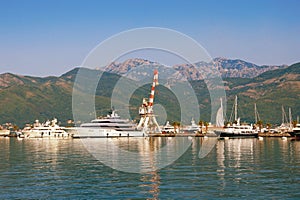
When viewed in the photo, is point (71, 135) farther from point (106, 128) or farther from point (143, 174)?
point (143, 174)

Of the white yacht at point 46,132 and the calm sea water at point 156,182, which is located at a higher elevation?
the white yacht at point 46,132

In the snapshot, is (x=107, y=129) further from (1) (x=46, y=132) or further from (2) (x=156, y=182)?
(2) (x=156, y=182)

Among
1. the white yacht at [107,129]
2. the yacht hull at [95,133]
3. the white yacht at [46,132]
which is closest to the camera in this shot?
the yacht hull at [95,133]

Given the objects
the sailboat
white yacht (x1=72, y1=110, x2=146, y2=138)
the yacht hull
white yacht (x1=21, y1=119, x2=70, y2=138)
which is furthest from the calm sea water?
white yacht (x1=21, y1=119, x2=70, y2=138)

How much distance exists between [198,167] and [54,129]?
450 feet

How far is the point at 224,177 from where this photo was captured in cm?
4409

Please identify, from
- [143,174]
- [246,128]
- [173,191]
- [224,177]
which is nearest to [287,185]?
[224,177]

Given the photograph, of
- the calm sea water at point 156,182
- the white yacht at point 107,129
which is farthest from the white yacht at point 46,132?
the calm sea water at point 156,182

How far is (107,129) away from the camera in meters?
179

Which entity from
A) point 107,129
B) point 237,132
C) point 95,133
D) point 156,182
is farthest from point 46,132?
point 156,182

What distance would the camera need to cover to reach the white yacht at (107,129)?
175625mm

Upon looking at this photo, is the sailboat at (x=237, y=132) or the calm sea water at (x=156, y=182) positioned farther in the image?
the sailboat at (x=237, y=132)

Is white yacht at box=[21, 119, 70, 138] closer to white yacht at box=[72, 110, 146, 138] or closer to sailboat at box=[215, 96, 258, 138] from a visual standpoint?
white yacht at box=[72, 110, 146, 138]

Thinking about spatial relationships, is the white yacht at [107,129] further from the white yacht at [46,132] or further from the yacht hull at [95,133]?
the white yacht at [46,132]
